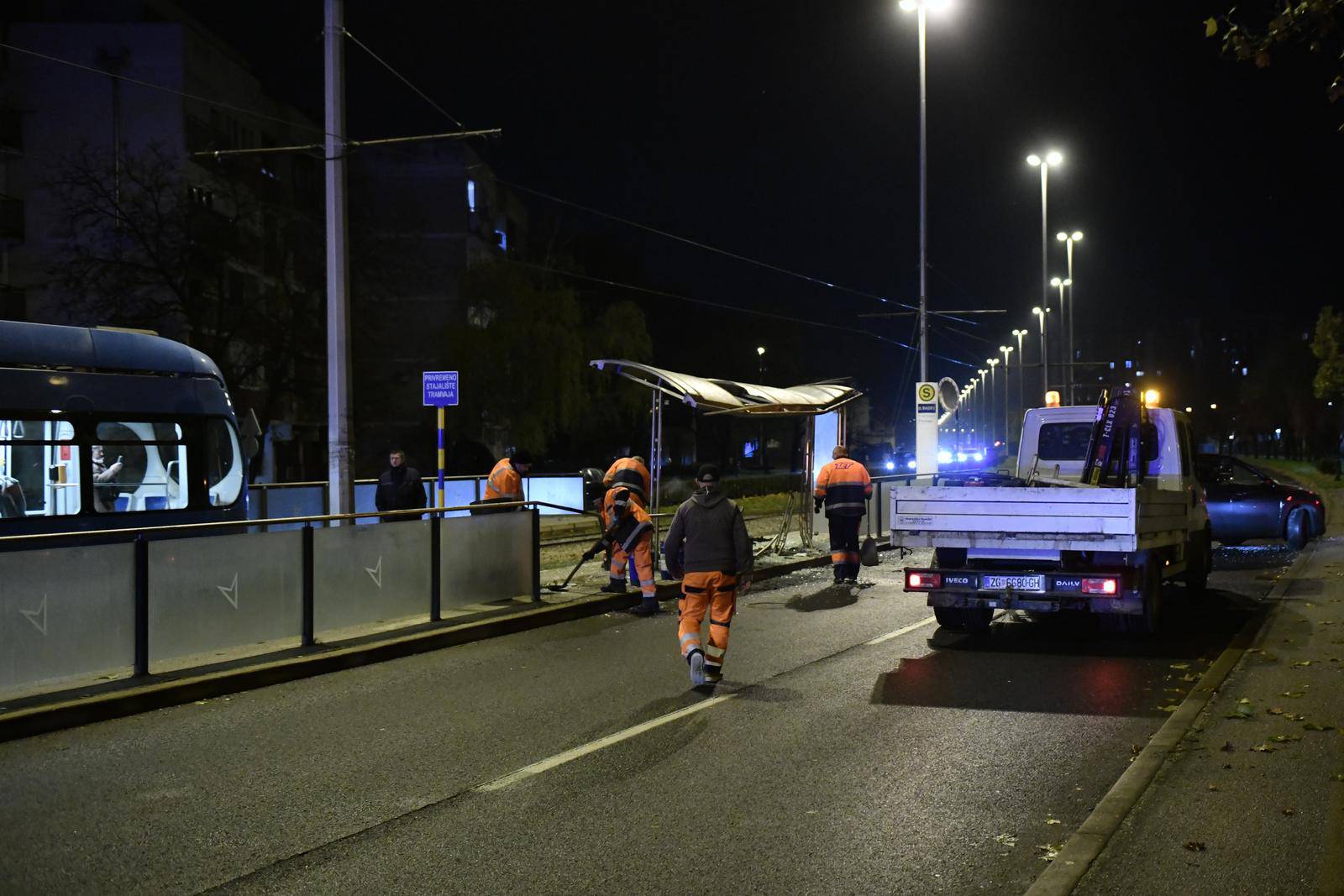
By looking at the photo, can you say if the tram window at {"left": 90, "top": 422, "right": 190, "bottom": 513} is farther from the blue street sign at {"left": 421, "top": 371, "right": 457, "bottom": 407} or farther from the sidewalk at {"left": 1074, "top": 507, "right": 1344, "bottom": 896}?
the sidewalk at {"left": 1074, "top": 507, "right": 1344, "bottom": 896}

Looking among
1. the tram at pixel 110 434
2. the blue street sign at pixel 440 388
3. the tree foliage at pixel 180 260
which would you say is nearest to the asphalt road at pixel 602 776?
the tram at pixel 110 434

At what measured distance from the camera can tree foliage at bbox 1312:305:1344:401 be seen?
49375 millimetres

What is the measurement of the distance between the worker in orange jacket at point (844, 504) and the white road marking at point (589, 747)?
7.38 meters

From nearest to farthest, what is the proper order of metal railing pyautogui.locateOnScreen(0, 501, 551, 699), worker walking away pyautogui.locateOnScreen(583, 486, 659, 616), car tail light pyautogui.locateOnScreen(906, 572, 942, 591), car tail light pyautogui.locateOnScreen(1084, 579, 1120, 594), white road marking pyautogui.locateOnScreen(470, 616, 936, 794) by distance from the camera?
white road marking pyautogui.locateOnScreen(470, 616, 936, 794), metal railing pyautogui.locateOnScreen(0, 501, 551, 699), car tail light pyautogui.locateOnScreen(1084, 579, 1120, 594), car tail light pyautogui.locateOnScreen(906, 572, 942, 591), worker walking away pyautogui.locateOnScreen(583, 486, 659, 616)

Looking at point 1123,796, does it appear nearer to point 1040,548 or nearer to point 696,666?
point 696,666

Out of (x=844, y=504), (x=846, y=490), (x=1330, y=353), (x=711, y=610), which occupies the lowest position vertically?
(x=711, y=610)

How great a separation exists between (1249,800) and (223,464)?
495 inches

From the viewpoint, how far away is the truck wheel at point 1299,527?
2055 centimetres

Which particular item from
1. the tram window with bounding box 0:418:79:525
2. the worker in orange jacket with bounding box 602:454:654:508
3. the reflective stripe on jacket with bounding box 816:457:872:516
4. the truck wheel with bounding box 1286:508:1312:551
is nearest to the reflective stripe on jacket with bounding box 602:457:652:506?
A: the worker in orange jacket with bounding box 602:454:654:508

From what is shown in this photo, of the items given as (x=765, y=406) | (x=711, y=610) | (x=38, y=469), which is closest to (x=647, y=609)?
(x=711, y=610)

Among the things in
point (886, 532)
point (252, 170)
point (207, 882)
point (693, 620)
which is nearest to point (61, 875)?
point (207, 882)

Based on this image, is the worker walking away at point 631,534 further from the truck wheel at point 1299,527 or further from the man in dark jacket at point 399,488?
the truck wheel at point 1299,527

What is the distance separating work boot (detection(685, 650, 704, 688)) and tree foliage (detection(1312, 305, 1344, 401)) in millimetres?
47840

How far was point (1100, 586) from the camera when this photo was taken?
10.4 meters
